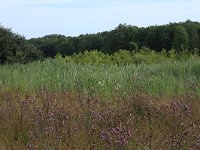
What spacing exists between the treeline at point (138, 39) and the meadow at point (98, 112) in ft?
108

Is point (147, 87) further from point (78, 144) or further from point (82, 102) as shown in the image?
point (78, 144)

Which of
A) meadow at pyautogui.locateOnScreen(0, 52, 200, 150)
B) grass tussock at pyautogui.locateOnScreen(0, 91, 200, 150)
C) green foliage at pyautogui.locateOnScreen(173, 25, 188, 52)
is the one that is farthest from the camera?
green foliage at pyautogui.locateOnScreen(173, 25, 188, 52)

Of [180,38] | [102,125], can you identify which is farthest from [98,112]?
[180,38]

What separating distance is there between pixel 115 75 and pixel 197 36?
1448 inches

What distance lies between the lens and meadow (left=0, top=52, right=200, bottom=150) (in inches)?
206

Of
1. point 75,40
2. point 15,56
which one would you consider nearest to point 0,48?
point 15,56

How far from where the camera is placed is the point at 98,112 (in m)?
6.76

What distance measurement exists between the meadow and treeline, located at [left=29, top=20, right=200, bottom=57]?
3291 cm

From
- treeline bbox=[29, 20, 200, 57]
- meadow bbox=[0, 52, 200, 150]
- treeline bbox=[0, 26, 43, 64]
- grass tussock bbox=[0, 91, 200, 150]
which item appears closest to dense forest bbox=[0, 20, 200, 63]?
treeline bbox=[29, 20, 200, 57]

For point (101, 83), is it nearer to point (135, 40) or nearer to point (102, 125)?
point (102, 125)

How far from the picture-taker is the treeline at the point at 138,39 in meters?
47.0

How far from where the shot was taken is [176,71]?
14117 millimetres

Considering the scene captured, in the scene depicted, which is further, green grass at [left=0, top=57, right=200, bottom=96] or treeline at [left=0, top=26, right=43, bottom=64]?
treeline at [left=0, top=26, right=43, bottom=64]

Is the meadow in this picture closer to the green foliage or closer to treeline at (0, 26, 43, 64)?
treeline at (0, 26, 43, 64)
